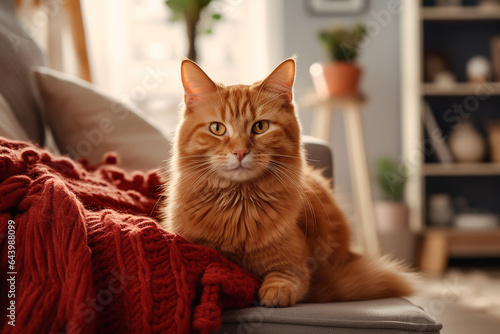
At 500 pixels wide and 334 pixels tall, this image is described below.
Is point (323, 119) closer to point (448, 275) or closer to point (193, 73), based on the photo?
point (448, 275)

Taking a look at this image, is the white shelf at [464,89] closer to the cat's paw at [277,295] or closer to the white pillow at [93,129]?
the white pillow at [93,129]

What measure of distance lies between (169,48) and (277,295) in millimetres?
2949

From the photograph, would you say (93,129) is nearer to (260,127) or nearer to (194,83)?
(194,83)

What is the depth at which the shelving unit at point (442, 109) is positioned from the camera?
3.05 m

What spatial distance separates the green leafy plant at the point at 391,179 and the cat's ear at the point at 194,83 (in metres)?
2.43

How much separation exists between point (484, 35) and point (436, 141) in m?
0.97

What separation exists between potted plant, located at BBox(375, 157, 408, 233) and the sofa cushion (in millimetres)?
2366

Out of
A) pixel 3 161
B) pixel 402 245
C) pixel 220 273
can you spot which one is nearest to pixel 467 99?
pixel 402 245

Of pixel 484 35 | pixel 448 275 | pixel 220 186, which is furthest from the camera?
pixel 484 35

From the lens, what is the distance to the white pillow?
1446 millimetres

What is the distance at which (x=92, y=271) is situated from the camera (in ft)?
2.44

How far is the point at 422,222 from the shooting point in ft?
10.2

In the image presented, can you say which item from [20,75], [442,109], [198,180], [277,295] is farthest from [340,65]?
[277,295]

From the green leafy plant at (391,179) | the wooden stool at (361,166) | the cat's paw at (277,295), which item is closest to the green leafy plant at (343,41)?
the wooden stool at (361,166)
